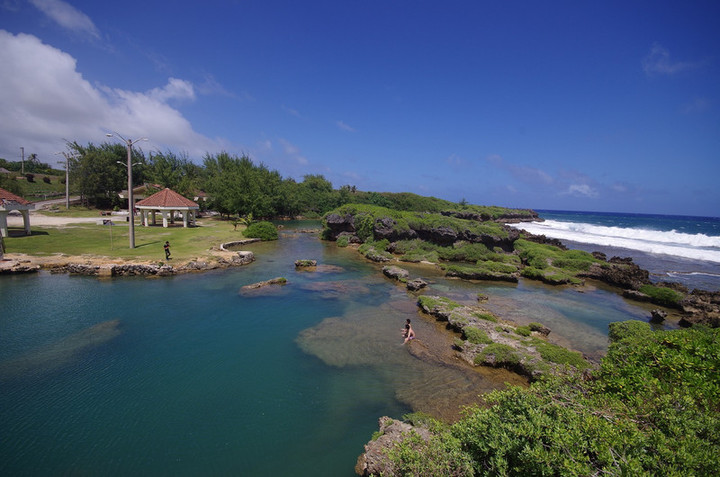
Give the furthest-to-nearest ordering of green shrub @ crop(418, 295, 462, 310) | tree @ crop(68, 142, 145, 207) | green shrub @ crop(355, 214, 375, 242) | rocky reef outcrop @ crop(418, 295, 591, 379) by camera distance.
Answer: tree @ crop(68, 142, 145, 207) → green shrub @ crop(355, 214, 375, 242) → green shrub @ crop(418, 295, 462, 310) → rocky reef outcrop @ crop(418, 295, 591, 379)

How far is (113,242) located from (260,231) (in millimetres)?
15602

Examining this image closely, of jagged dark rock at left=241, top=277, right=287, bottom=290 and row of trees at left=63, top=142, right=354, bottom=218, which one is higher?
row of trees at left=63, top=142, right=354, bottom=218

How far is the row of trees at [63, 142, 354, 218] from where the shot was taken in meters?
53.8

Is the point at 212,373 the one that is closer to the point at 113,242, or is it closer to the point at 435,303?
the point at 435,303

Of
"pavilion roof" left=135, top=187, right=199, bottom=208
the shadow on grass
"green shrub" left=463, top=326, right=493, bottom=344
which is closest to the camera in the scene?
"green shrub" left=463, top=326, right=493, bottom=344

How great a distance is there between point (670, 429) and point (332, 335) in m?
12.2

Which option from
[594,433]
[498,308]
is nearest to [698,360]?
[594,433]

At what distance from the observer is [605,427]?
480 cm

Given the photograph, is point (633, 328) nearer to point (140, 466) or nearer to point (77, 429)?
point (140, 466)

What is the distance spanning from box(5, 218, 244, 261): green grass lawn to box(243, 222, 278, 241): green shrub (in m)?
1.29

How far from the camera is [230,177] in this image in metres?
57.8

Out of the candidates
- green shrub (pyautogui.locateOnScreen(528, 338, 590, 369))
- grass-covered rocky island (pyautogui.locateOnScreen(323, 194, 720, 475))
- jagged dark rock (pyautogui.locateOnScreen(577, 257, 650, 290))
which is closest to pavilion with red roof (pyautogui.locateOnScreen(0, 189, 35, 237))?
grass-covered rocky island (pyautogui.locateOnScreen(323, 194, 720, 475))

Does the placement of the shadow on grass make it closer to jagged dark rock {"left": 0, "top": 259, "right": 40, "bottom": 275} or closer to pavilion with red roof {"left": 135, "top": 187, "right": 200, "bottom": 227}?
pavilion with red roof {"left": 135, "top": 187, "right": 200, "bottom": 227}

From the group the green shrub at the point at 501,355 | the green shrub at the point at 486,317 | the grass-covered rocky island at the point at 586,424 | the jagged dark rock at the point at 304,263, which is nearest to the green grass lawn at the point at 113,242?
the jagged dark rock at the point at 304,263
